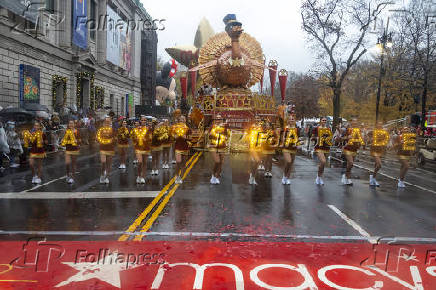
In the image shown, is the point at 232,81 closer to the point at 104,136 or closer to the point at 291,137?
the point at 291,137

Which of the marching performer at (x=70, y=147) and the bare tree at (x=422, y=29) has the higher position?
the bare tree at (x=422, y=29)

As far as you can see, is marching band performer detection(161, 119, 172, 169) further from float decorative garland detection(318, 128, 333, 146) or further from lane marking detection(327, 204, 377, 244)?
lane marking detection(327, 204, 377, 244)

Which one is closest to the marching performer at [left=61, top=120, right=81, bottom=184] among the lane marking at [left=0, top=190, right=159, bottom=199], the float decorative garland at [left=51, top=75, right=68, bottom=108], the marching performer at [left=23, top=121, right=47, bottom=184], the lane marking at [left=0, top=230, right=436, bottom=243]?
the marching performer at [left=23, top=121, right=47, bottom=184]

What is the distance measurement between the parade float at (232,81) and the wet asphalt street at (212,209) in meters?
4.90

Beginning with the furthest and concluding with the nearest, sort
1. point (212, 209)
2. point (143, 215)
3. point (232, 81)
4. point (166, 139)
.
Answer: point (232, 81) → point (166, 139) → point (212, 209) → point (143, 215)

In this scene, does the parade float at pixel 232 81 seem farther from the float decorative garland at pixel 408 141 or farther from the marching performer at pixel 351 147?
the float decorative garland at pixel 408 141

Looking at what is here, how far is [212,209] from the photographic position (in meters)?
7.72

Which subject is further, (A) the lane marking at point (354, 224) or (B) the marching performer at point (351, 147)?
(B) the marching performer at point (351, 147)

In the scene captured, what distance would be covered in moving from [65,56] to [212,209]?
2564cm

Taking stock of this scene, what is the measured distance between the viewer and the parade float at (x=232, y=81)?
16547 millimetres

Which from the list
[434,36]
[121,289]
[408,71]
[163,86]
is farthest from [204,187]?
[163,86]

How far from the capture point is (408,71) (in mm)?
30234

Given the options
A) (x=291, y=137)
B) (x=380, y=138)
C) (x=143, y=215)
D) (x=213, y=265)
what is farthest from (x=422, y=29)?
(x=213, y=265)

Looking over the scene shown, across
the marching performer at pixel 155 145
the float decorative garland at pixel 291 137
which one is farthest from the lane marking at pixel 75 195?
the float decorative garland at pixel 291 137
